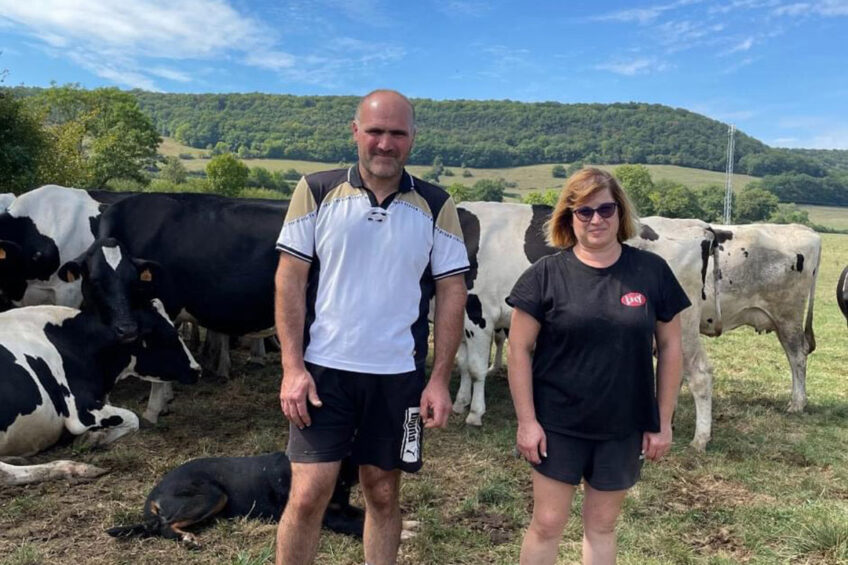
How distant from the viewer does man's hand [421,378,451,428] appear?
2.87 m

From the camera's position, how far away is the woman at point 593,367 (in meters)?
2.78

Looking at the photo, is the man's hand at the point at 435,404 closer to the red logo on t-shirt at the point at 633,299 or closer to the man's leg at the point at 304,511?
the man's leg at the point at 304,511

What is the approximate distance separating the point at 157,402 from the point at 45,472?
179cm

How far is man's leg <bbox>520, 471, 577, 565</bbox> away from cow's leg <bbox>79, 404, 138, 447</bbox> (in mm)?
4351

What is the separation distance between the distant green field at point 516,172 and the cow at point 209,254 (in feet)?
243

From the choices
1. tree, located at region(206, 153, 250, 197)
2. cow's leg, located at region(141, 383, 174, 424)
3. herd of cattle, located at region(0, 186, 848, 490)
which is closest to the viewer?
herd of cattle, located at region(0, 186, 848, 490)

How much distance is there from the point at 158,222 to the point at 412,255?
530 centimetres

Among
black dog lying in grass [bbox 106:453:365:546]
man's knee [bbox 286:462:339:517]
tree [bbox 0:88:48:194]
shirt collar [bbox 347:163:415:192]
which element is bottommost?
black dog lying in grass [bbox 106:453:365:546]

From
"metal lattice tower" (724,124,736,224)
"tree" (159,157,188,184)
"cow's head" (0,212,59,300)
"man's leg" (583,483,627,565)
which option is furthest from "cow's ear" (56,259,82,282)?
"tree" (159,157,188,184)

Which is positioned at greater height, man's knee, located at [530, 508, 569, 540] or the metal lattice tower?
the metal lattice tower

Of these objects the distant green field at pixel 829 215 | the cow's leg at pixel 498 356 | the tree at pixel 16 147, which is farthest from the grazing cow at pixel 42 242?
the distant green field at pixel 829 215

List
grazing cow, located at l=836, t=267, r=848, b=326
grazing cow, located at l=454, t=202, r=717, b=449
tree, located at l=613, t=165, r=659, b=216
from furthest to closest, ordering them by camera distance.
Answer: tree, located at l=613, t=165, r=659, b=216 → grazing cow, located at l=836, t=267, r=848, b=326 → grazing cow, located at l=454, t=202, r=717, b=449

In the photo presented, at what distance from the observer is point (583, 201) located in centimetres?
286

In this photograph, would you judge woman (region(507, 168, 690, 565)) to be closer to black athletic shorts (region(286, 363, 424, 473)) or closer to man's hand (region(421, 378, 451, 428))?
man's hand (region(421, 378, 451, 428))
